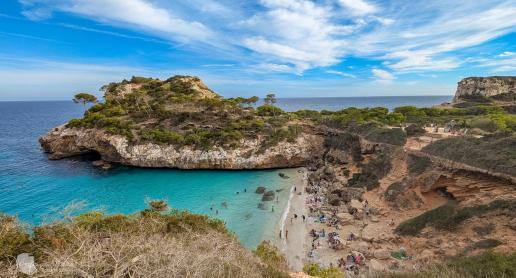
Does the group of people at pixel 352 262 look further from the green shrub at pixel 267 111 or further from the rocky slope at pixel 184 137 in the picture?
the green shrub at pixel 267 111

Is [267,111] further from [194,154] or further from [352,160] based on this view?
[352,160]

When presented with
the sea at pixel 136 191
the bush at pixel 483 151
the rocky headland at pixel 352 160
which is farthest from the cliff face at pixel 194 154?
the bush at pixel 483 151

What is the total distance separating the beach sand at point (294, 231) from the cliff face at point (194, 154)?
894 cm

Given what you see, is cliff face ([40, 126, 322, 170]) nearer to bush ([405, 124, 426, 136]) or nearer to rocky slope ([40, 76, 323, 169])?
rocky slope ([40, 76, 323, 169])

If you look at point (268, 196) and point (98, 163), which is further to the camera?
point (98, 163)

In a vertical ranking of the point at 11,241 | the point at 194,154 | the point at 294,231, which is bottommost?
the point at 294,231

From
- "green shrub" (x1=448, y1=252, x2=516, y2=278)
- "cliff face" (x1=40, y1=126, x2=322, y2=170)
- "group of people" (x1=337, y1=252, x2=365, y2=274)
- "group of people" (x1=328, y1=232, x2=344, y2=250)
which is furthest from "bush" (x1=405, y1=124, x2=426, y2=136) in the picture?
"green shrub" (x1=448, y1=252, x2=516, y2=278)

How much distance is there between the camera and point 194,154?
40.9 metres

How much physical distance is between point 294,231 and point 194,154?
21844mm

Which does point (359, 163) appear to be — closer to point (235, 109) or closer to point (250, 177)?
point (250, 177)

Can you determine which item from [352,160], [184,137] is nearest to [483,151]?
[352,160]

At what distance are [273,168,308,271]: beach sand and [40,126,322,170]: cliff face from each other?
29.3ft

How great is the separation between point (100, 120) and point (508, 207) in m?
50.1

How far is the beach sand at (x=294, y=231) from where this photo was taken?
66.1 feet
